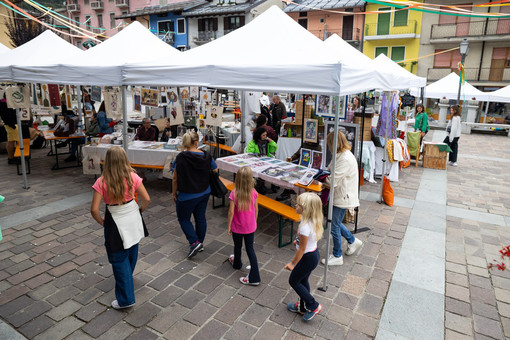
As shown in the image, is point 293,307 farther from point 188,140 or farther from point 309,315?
point 188,140

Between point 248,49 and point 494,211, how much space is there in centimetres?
546

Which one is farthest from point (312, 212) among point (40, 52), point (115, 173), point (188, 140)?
point (40, 52)

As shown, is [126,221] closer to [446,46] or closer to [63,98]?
[63,98]

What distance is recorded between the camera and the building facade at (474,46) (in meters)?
24.0

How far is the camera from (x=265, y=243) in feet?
15.9

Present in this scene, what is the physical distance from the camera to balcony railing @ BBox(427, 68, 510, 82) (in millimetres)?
24156

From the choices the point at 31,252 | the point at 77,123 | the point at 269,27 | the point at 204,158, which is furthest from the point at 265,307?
the point at 77,123

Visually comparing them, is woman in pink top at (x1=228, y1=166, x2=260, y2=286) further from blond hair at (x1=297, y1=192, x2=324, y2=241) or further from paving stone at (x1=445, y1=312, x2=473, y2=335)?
paving stone at (x1=445, y1=312, x2=473, y2=335)

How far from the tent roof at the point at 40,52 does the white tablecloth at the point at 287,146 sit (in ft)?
18.3

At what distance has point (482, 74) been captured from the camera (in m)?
25.0

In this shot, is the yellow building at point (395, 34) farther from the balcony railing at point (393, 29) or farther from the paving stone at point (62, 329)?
the paving stone at point (62, 329)

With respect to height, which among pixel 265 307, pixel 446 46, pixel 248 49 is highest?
pixel 446 46

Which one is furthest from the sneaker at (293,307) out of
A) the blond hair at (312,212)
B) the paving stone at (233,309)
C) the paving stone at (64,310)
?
the paving stone at (64,310)

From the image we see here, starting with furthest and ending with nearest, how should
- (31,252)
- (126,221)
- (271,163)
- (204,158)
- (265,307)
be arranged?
(271,163) → (31,252) → (204,158) → (265,307) → (126,221)
